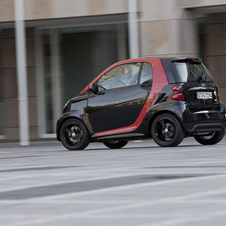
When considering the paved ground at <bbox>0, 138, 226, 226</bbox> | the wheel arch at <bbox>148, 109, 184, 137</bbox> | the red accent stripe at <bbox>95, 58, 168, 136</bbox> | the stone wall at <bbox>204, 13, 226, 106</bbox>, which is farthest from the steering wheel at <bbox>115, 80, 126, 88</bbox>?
the stone wall at <bbox>204, 13, 226, 106</bbox>

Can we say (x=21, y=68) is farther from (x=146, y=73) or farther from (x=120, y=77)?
(x=146, y=73)

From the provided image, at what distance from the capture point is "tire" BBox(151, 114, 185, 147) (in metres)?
9.60

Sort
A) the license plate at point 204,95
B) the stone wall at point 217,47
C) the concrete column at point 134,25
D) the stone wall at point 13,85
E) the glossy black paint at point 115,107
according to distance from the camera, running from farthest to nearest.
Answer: the stone wall at point 13,85
the stone wall at point 217,47
the concrete column at point 134,25
the glossy black paint at point 115,107
the license plate at point 204,95

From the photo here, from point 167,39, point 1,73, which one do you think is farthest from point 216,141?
point 1,73

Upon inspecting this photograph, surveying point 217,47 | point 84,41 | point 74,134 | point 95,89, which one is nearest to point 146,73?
point 95,89

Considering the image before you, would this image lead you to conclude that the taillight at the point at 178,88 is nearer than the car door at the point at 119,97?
Yes

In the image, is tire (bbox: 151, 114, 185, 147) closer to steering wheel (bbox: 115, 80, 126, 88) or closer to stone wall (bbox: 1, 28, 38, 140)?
steering wheel (bbox: 115, 80, 126, 88)

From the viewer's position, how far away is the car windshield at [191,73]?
32.5 feet

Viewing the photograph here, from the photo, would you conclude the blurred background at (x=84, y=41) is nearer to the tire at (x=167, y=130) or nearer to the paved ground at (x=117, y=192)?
the tire at (x=167, y=130)

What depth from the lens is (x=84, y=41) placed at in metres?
17.2

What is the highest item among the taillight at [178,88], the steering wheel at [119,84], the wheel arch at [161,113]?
the steering wheel at [119,84]

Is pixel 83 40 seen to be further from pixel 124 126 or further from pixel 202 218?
pixel 202 218

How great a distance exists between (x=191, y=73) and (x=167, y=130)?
41.9 inches

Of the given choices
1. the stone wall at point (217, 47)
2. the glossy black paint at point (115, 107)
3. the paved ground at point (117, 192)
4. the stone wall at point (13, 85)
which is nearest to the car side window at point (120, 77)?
the glossy black paint at point (115, 107)
